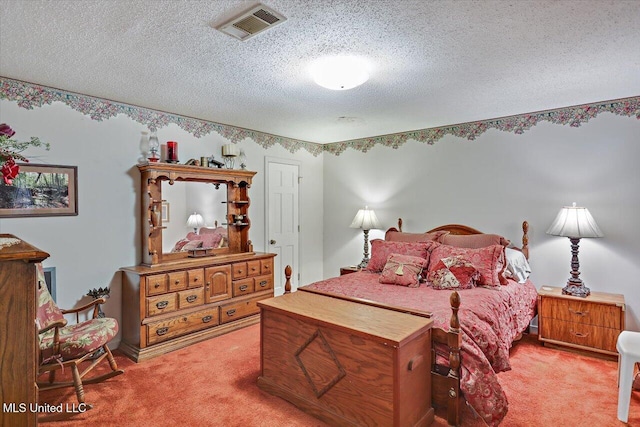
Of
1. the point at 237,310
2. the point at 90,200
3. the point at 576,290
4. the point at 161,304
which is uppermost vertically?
the point at 90,200

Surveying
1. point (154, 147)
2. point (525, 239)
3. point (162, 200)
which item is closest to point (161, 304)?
point (162, 200)

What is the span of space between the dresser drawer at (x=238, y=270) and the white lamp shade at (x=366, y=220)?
1.62 meters

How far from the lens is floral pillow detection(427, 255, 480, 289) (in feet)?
10.4

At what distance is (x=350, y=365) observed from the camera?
2117 millimetres

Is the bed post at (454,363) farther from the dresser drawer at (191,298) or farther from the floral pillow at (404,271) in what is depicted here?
the dresser drawer at (191,298)

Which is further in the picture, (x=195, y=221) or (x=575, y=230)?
(x=195, y=221)

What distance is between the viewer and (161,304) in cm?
335

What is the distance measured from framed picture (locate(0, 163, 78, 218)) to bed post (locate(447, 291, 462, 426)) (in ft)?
10.6

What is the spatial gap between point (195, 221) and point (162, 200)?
447 mm

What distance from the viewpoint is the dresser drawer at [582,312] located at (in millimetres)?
3127

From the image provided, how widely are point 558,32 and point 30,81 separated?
3.86 m

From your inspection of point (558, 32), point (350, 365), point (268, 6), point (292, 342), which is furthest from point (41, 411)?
point (558, 32)

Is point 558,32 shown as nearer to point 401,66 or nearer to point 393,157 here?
point 401,66

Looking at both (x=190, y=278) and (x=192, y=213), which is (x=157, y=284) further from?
(x=192, y=213)
